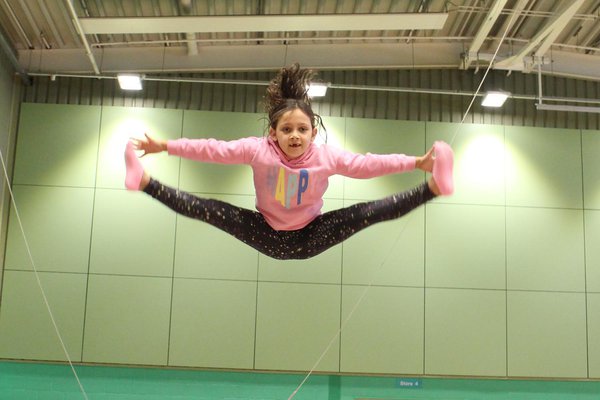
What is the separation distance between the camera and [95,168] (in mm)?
5738

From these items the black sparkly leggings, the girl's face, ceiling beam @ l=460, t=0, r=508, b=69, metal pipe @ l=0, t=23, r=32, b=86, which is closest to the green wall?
metal pipe @ l=0, t=23, r=32, b=86

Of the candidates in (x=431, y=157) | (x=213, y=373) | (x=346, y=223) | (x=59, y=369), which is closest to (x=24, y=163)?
(x=59, y=369)

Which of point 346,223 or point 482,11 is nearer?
point 346,223

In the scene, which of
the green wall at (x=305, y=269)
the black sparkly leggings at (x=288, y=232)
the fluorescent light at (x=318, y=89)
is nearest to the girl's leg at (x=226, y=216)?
the black sparkly leggings at (x=288, y=232)

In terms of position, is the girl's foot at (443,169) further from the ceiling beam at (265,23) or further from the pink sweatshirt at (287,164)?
the ceiling beam at (265,23)

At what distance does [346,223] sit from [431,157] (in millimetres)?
513

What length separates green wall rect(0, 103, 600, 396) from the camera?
18.2 feet

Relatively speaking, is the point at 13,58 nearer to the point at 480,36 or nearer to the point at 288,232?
the point at 288,232

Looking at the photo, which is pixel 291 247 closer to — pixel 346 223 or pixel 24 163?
pixel 346 223

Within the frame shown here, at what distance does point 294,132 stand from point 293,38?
330cm

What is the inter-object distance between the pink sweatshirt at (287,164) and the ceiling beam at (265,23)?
8.34 feet

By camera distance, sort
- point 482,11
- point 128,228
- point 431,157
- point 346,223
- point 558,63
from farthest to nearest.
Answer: point 558,63 → point 128,228 → point 482,11 → point 346,223 → point 431,157

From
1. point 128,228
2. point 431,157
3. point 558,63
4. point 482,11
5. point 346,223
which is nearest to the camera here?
point 431,157

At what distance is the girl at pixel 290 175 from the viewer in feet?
8.11
